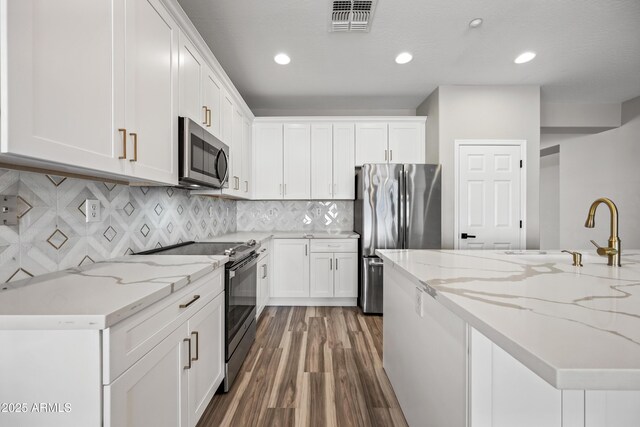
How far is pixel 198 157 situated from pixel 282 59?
5.03 ft

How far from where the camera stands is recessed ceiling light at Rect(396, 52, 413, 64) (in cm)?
272

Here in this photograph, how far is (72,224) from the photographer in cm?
140

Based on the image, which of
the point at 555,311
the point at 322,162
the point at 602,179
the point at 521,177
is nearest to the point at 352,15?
the point at 322,162

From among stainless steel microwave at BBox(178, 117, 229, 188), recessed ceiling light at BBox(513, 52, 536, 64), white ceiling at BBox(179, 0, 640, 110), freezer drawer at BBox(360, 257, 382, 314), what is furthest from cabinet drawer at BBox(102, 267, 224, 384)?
recessed ceiling light at BBox(513, 52, 536, 64)

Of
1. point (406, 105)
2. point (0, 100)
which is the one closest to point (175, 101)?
point (0, 100)

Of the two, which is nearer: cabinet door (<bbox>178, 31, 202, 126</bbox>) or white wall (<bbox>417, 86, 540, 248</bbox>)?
cabinet door (<bbox>178, 31, 202, 126</bbox>)

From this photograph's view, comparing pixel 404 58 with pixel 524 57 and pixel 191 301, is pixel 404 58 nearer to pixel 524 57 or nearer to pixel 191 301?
pixel 524 57

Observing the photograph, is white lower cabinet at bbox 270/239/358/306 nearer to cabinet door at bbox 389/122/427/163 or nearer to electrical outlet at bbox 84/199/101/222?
cabinet door at bbox 389/122/427/163

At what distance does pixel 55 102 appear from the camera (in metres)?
0.93

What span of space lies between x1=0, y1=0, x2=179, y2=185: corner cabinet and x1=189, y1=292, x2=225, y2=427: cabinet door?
30.9 inches

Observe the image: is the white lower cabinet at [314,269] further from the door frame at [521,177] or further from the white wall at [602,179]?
the white wall at [602,179]

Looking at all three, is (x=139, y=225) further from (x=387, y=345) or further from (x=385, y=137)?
(x=385, y=137)

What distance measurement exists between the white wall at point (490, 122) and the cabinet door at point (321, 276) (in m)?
1.45

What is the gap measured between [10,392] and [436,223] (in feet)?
11.0
